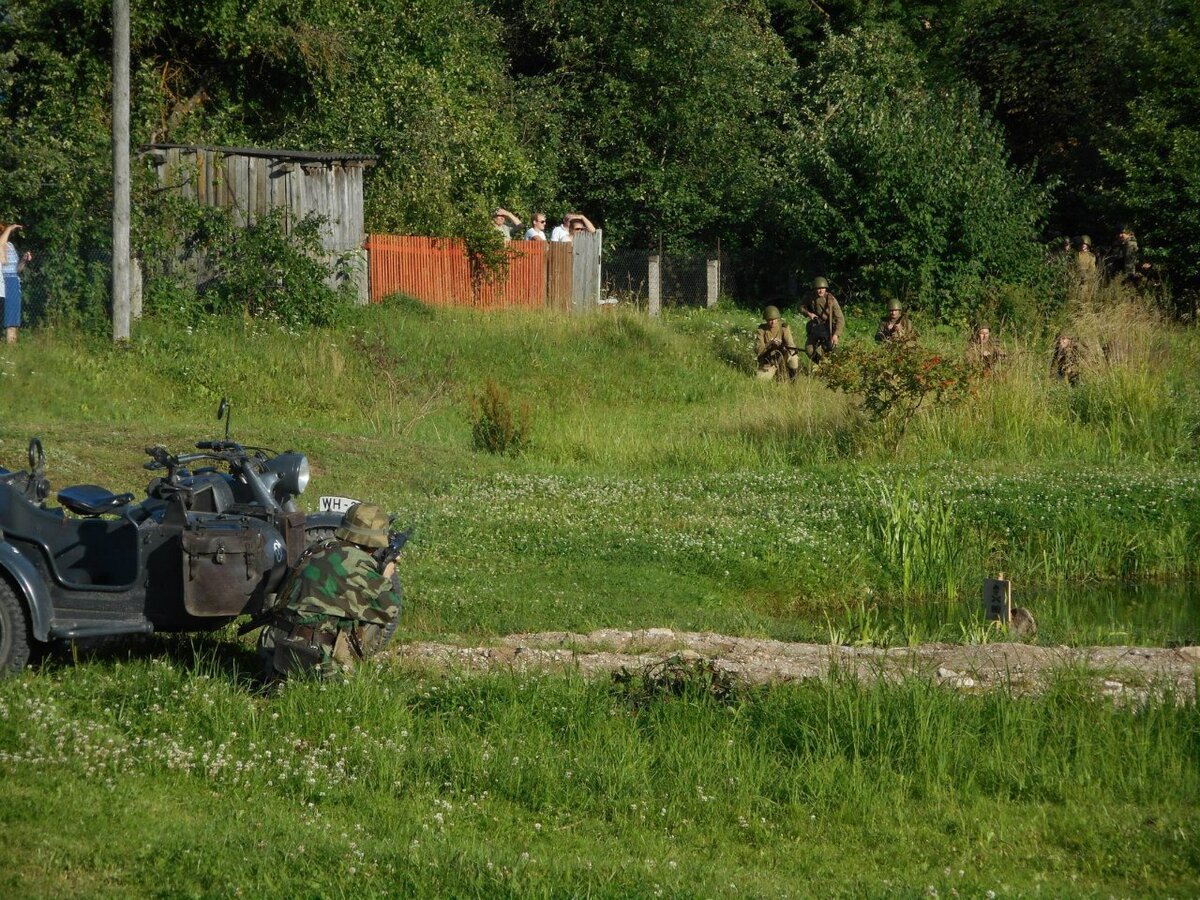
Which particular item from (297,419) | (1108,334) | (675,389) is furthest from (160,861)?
(675,389)

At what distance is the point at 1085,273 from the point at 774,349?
5436 mm

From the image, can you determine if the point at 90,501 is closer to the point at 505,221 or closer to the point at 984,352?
the point at 984,352

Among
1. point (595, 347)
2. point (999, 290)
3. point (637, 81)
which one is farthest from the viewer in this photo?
point (637, 81)

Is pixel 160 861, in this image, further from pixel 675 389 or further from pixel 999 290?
pixel 999 290

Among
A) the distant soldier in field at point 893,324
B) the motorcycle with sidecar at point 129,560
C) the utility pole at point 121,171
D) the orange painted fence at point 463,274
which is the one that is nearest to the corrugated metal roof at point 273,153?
the orange painted fence at point 463,274

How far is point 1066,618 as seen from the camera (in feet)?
37.3

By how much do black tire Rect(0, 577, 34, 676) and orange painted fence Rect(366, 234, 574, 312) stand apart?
1833 centimetres

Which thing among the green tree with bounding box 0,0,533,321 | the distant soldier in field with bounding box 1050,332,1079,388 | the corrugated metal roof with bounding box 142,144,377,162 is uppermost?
the green tree with bounding box 0,0,533,321

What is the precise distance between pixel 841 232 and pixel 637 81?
8.29 metres

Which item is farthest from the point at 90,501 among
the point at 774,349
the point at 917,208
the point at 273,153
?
the point at 917,208

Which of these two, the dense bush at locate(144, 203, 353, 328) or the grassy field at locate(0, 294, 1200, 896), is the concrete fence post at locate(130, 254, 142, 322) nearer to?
the dense bush at locate(144, 203, 353, 328)

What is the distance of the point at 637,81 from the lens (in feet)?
113

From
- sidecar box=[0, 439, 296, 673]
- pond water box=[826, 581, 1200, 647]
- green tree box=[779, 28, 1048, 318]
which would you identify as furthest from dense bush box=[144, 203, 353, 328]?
sidecar box=[0, 439, 296, 673]

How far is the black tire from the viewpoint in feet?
24.7
